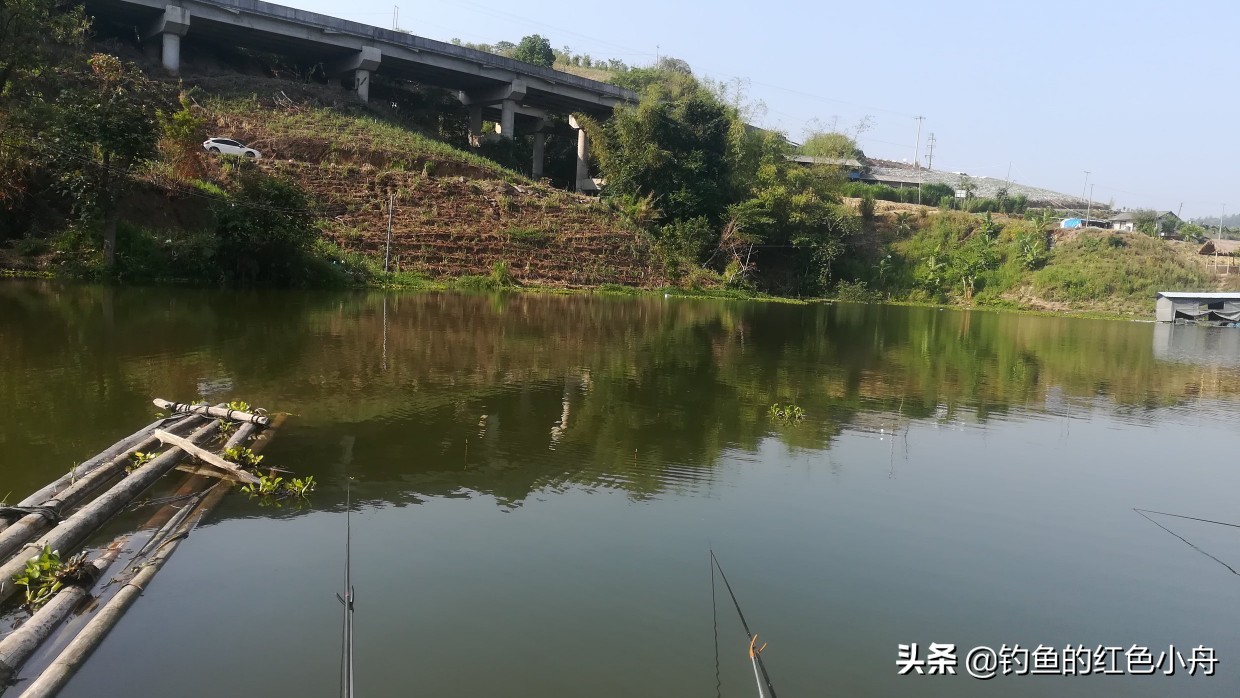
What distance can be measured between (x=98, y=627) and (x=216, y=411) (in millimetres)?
4649

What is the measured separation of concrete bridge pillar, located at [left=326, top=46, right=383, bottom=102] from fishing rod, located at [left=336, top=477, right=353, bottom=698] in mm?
43370

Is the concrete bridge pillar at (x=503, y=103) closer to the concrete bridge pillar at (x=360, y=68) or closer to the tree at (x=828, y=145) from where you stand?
the concrete bridge pillar at (x=360, y=68)

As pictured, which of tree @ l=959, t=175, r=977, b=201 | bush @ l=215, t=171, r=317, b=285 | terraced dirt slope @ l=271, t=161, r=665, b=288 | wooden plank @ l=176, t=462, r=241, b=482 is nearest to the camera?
wooden plank @ l=176, t=462, r=241, b=482

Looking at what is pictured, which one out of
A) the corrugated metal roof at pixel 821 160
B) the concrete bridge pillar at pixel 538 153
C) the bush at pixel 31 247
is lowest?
the bush at pixel 31 247

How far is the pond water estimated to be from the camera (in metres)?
4.85

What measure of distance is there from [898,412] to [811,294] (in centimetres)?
3824

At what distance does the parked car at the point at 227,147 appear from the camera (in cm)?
3406

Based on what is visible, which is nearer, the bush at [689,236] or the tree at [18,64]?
the tree at [18,64]

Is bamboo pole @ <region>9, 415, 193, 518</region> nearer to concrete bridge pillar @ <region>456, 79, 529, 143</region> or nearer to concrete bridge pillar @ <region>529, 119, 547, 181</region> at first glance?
concrete bridge pillar @ <region>456, 79, 529, 143</region>

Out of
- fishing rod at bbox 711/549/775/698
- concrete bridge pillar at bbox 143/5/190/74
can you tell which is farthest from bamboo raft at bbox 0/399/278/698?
concrete bridge pillar at bbox 143/5/190/74

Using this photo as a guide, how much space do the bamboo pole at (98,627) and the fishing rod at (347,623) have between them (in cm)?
121

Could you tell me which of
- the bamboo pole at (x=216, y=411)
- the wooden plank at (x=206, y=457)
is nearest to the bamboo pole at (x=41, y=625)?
the wooden plank at (x=206, y=457)

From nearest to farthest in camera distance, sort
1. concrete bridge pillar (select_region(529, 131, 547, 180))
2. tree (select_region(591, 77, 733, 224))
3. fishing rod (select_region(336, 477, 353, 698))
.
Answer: fishing rod (select_region(336, 477, 353, 698)) < tree (select_region(591, 77, 733, 224)) < concrete bridge pillar (select_region(529, 131, 547, 180))

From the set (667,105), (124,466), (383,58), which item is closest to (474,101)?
(383,58)
